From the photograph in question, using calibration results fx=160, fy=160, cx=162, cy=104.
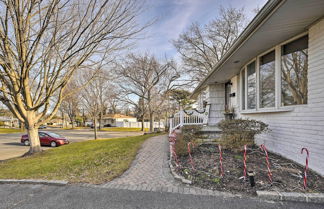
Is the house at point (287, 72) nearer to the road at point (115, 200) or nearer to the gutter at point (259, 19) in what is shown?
the gutter at point (259, 19)

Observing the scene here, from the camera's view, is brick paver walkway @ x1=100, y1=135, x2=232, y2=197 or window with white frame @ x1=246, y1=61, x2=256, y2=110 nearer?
brick paver walkway @ x1=100, y1=135, x2=232, y2=197

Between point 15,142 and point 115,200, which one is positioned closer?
point 115,200

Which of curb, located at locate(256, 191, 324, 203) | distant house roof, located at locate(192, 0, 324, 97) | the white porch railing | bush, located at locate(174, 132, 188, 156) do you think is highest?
distant house roof, located at locate(192, 0, 324, 97)

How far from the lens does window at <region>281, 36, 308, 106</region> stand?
374cm

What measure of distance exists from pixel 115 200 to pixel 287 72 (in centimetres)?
493

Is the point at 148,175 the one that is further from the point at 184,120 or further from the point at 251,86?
the point at 251,86

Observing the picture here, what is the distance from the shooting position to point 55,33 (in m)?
5.70

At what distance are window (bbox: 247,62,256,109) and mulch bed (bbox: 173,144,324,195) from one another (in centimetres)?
185

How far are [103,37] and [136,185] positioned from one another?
217 inches

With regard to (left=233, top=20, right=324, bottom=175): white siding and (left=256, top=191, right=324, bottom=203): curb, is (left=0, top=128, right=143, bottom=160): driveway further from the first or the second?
(left=233, top=20, right=324, bottom=175): white siding

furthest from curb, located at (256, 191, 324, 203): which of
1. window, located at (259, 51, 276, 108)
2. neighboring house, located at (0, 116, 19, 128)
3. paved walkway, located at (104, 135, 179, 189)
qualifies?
neighboring house, located at (0, 116, 19, 128)

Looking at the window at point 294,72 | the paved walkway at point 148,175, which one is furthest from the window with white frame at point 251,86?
the paved walkway at point 148,175

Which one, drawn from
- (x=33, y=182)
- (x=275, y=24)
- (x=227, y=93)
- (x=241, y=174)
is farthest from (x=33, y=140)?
(x=275, y=24)

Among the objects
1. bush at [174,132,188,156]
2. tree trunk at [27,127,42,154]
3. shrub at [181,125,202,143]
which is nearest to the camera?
bush at [174,132,188,156]
